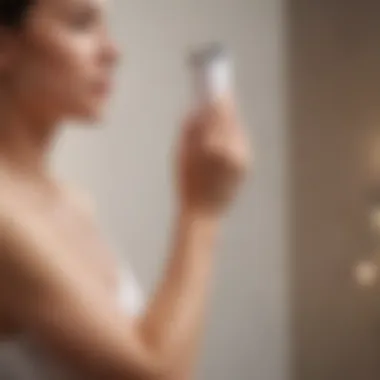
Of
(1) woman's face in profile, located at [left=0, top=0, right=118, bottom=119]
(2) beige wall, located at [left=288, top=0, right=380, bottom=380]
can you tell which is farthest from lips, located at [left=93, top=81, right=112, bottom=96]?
(2) beige wall, located at [left=288, top=0, right=380, bottom=380]

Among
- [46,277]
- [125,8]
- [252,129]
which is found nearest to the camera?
[46,277]

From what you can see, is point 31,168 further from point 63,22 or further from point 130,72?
point 130,72

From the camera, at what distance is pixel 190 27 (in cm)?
113

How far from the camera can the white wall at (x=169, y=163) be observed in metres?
1.05

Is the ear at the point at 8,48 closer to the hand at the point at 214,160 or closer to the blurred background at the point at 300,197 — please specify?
the hand at the point at 214,160

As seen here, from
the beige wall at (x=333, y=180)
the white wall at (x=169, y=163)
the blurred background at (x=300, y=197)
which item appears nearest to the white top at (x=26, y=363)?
the white wall at (x=169, y=163)

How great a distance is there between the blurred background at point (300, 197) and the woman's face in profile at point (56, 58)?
0.53m

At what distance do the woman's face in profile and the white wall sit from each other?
39 centimetres

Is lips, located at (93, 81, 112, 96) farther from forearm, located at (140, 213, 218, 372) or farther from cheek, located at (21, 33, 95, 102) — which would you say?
forearm, located at (140, 213, 218, 372)

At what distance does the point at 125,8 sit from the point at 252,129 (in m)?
0.29

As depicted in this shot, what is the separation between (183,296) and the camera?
0.54 m

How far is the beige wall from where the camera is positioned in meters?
1.21

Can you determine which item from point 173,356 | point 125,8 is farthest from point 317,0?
point 173,356

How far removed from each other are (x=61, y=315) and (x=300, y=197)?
2.62 feet
